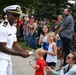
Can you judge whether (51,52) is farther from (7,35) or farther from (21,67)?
(21,67)

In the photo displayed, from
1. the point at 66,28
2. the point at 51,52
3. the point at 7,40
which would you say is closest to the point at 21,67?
the point at 66,28

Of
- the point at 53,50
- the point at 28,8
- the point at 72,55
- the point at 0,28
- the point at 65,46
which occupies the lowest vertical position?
the point at 28,8

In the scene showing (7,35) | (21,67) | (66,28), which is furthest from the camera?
(21,67)

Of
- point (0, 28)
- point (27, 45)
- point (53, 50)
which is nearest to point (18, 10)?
point (0, 28)

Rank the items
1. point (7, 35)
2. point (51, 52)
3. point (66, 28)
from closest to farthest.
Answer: point (7, 35), point (51, 52), point (66, 28)

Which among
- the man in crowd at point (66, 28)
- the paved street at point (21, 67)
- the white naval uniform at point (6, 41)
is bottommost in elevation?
the paved street at point (21, 67)

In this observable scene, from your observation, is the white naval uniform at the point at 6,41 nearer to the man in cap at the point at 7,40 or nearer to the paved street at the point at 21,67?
the man in cap at the point at 7,40

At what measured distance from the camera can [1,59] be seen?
543 centimetres

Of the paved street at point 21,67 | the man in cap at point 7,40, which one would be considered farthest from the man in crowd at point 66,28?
the man in cap at point 7,40

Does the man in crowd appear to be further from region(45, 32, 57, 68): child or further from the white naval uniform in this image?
the white naval uniform

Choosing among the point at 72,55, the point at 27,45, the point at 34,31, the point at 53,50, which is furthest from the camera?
the point at 27,45

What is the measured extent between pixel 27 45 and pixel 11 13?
11.5 meters

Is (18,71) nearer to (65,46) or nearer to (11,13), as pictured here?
(65,46)

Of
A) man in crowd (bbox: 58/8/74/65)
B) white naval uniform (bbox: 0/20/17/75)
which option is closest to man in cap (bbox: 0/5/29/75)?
white naval uniform (bbox: 0/20/17/75)
